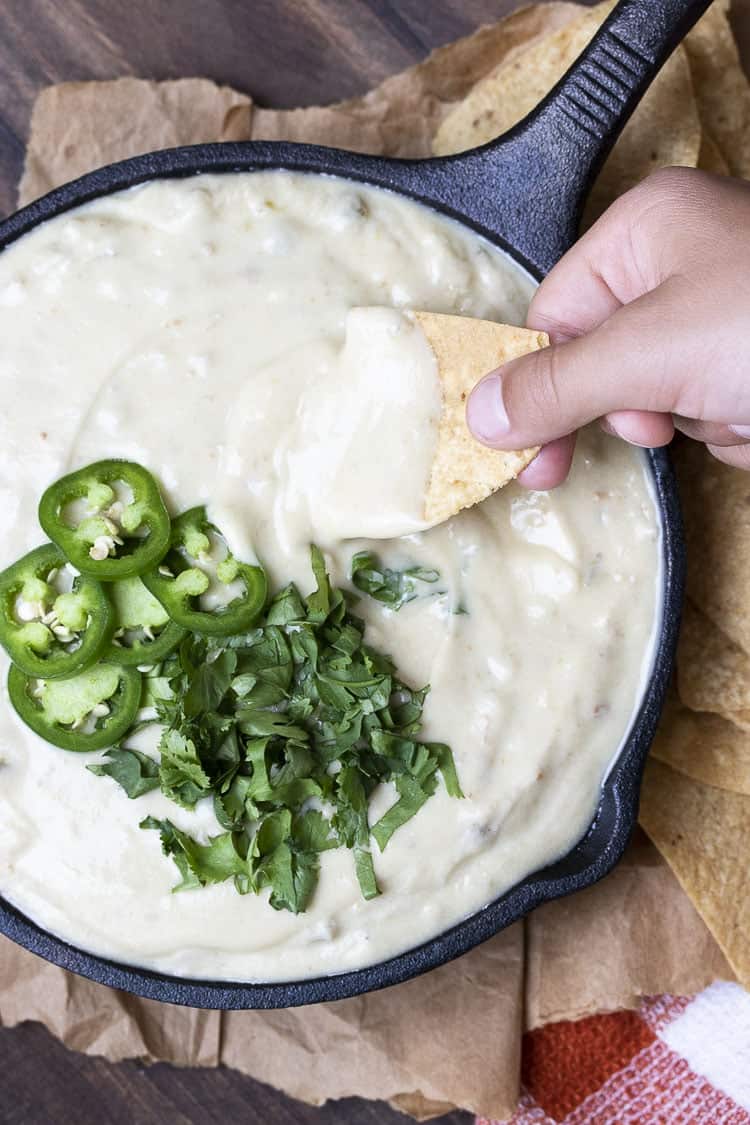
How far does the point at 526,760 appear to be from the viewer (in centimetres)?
229

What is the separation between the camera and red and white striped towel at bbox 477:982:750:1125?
2.73 m

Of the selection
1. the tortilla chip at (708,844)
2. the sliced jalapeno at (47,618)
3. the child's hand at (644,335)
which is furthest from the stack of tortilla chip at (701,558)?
the sliced jalapeno at (47,618)

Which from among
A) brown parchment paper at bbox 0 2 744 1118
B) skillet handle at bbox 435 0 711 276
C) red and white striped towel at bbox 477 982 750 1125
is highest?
skillet handle at bbox 435 0 711 276

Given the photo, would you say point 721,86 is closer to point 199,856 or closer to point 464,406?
point 464,406

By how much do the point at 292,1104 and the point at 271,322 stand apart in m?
1.86

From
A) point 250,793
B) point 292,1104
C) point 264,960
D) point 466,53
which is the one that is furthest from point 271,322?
point 292,1104

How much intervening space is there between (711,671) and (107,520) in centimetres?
135

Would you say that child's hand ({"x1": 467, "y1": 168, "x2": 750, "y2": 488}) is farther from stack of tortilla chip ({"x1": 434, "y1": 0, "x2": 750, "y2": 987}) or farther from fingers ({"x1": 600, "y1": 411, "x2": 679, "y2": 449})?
stack of tortilla chip ({"x1": 434, "y1": 0, "x2": 750, "y2": 987})

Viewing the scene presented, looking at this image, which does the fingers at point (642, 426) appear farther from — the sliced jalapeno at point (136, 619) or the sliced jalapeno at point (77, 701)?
the sliced jalapeno at point (77, 701)

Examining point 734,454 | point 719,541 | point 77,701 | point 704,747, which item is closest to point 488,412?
point 734,454

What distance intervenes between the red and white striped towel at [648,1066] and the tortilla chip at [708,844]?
0.25 metres

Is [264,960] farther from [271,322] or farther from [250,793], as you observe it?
[271,322]

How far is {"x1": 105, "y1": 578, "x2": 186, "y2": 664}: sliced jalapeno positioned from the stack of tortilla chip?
1174mm

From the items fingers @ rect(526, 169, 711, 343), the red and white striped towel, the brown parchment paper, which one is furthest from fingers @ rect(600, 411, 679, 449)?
the red and white striped towel
